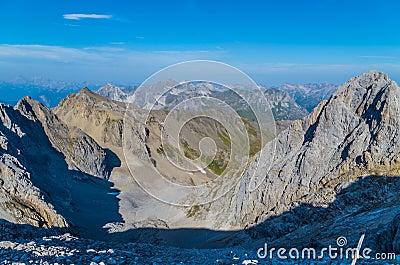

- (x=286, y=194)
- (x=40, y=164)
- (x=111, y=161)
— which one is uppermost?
(x=286, y=194)

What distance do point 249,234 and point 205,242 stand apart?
319 inches

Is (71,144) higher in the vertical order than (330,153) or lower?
lower

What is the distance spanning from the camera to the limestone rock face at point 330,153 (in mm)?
38031

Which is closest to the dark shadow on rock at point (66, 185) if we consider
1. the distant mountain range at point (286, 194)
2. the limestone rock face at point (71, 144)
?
the distant mountain range at point (286, 194)

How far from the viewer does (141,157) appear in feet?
457

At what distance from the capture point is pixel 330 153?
45.6 meters

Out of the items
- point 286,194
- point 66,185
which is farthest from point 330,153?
point 66,185

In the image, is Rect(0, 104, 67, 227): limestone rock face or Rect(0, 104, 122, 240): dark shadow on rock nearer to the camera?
Rect(0, 104, 67, 227): limestone rock face

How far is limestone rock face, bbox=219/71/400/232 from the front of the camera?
3803 centimetres

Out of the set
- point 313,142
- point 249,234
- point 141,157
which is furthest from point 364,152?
point 141,157

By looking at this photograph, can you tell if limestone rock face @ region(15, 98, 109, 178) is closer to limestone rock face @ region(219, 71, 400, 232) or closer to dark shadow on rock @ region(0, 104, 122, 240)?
dark shadow on rock @ region(0, 104, 122, 240)

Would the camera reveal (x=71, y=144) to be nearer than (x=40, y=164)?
No

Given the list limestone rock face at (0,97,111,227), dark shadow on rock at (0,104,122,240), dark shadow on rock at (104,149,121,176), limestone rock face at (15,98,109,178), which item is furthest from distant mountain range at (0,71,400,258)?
dark shadow on rock at (104,149,121,176)

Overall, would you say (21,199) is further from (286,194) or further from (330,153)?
(330,153)
